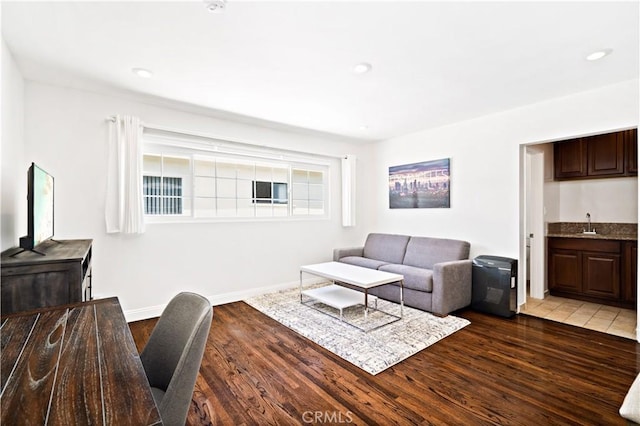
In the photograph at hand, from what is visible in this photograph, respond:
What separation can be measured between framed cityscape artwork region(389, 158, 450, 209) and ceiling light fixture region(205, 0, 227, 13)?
3.56 metres

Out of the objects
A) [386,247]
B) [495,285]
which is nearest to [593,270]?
[495,285]

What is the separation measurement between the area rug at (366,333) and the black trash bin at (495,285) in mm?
444

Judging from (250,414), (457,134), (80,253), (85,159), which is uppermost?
(457,134)

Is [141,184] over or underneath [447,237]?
over

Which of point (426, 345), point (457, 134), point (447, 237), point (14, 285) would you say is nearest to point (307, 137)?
point (457, 134)

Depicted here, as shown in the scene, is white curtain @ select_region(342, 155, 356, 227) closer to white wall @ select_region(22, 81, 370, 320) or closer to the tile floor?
white wall @ select_region(22, 81, 370, 320)

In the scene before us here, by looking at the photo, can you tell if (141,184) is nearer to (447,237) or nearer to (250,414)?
(250,414)

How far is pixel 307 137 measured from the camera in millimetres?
4871

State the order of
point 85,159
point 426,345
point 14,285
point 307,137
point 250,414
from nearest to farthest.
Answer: point 14,285
point 250,414
point 426,345
point 85,159
point 307,137

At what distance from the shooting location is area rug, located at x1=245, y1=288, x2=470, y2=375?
2.56m

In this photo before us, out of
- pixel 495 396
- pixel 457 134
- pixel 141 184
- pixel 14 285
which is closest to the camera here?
pixel 14 285

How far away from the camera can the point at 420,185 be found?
15.7 ft

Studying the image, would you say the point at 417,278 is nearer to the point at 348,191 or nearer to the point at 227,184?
the point at 348,191

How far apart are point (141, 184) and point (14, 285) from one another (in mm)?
1822
